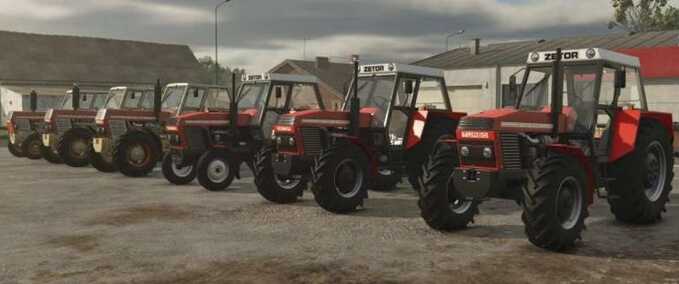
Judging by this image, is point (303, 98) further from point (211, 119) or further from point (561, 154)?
point (561, 154)

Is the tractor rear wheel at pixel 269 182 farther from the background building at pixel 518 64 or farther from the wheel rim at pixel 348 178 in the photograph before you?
the background building at pixel 518 64

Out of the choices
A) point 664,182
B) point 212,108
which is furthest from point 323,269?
point 212,108

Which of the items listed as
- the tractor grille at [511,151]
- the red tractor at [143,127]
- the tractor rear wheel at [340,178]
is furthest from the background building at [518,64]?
the tractor grille at [511,151]

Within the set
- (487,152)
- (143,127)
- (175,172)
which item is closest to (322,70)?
(143,127)

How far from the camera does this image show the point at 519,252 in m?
6.32

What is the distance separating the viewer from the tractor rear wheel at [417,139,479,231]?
23.5 feet

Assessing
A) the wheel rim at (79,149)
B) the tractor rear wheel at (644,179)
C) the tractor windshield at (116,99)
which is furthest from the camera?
the tractor windshield at (116,99)

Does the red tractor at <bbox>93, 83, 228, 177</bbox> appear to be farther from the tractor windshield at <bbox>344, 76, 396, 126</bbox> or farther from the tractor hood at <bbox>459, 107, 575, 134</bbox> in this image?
the tractor hood at <bbox>459, 107, 575, 134</bbox>

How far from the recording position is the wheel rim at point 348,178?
866cm

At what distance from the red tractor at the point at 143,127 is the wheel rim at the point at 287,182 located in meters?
4.19

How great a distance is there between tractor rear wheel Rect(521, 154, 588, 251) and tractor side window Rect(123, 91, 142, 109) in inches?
469

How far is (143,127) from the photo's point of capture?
46.4 ft

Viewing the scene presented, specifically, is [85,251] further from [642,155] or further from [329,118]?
[642,155]

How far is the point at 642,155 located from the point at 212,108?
895cm
